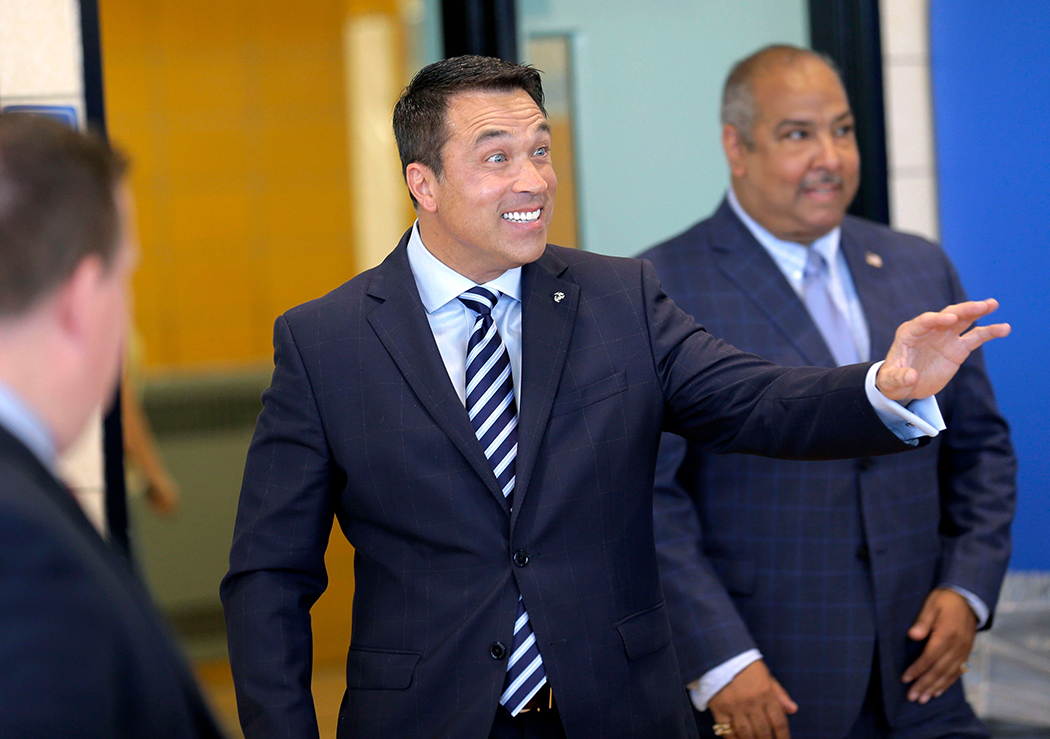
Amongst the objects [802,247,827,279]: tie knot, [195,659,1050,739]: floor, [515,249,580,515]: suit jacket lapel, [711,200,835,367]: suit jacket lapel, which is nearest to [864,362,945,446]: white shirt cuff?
[515,249,580,515]: suit jacket lapel

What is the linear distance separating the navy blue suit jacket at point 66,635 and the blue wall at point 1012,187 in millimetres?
A: 3070

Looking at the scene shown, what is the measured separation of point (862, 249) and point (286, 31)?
4.70m

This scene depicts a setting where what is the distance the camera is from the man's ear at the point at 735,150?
9.26 feet

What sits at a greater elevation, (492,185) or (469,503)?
(492,185)

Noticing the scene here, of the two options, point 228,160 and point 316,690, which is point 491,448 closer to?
point 316,690

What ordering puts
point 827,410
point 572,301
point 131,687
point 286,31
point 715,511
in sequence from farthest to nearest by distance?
point 286,31
point 715,511
point 572,301
point 827,410
point 131,687

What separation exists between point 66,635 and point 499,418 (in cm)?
112

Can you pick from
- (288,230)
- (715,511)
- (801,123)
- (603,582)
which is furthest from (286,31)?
(603,582)

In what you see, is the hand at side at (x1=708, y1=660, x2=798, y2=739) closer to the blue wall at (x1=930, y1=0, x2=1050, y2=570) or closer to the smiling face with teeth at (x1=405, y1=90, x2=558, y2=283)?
the smiling face with teeth at (x1=405, y1=90, x2=558, y2=283)

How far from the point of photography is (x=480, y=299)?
2037mm

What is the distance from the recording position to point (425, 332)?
1975 millimetres

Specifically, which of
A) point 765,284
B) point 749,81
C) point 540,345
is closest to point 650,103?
point 749,81

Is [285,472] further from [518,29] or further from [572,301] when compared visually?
[518,29]

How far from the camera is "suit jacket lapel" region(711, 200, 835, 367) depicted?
8.44ft
